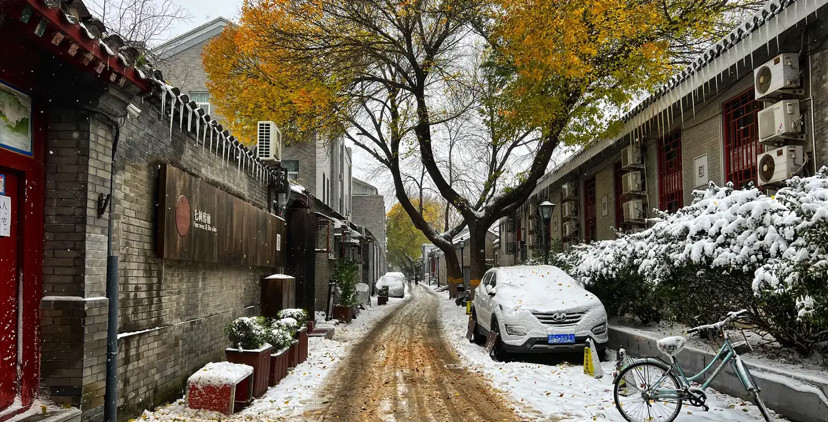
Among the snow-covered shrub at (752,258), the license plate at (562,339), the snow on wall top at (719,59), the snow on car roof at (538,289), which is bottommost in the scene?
the license plate at (562,339)

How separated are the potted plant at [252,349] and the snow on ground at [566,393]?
296 centimetres

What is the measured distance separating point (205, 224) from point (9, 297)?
3.21 meters

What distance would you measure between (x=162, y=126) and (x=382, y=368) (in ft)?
16.0

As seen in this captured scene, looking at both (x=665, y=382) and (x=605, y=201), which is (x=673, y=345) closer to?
(x=665, y=382)

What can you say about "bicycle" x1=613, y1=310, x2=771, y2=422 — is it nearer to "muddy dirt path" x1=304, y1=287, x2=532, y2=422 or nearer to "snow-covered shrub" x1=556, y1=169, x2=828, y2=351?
"snow-covered shrub" x1=556, y1=169, x2=828, y2=351

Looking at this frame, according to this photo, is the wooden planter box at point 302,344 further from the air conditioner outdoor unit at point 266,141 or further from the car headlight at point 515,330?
the air conditioner outdoor unit at point 266,141

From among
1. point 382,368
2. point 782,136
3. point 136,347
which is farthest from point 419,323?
point 136,347

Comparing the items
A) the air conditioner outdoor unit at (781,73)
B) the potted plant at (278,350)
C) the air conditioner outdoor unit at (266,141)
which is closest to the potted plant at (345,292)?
the air conditioner outdoor unit at (266,141)

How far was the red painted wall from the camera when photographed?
416 cm

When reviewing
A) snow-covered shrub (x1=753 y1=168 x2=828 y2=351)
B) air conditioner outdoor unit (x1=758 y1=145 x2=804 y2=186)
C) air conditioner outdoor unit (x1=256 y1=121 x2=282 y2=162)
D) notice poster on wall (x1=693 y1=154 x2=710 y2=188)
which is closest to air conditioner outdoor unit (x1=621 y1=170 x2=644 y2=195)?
notice poster on wall (x1=693 y1=154 x2=710 y2=188)

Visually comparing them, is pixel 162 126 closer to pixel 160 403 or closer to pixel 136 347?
pixel 136 347

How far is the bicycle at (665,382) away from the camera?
197 inches

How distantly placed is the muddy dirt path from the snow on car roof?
146 centimetres

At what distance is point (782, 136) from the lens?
331 inches
